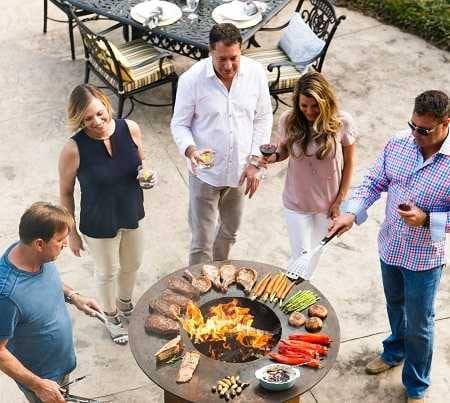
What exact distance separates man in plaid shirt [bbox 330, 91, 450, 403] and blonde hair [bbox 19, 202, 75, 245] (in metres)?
1.72

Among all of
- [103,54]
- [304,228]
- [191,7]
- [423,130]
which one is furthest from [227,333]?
[191,7]

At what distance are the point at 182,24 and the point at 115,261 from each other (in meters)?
3.17

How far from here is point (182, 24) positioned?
7.31 meters

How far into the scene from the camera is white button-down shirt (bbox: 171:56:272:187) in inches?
194

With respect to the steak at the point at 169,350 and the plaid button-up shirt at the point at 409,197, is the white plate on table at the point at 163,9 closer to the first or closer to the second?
the plaid button-up shirt at the point at 409,197

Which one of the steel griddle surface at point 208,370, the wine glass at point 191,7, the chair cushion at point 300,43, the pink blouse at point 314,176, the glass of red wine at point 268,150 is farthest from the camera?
the wine glass at point 191,7

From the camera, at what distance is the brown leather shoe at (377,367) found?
512cm

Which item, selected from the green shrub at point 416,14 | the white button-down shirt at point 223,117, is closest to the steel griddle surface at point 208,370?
the white button-down shirt at point 223,117

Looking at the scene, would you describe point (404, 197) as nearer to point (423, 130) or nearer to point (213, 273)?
point (423, 130)

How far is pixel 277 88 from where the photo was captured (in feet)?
23.9

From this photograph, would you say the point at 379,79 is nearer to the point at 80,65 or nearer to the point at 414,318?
the point at 80,65

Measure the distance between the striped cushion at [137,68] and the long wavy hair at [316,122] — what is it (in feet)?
9.30

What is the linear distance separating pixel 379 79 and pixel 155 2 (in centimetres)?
269

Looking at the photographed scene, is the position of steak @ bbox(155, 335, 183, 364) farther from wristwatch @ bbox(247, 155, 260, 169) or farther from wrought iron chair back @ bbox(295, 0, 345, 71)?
wrought iron chair back @ bbox(295, 0, 345, 71)
